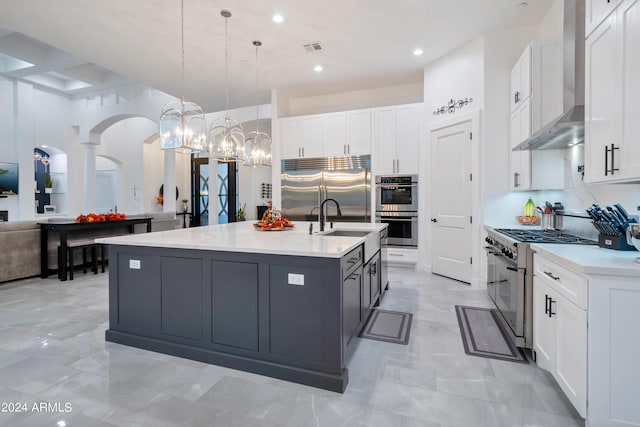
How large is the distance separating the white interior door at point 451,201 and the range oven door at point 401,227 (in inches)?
12.8

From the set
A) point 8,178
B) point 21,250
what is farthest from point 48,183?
point 21,250

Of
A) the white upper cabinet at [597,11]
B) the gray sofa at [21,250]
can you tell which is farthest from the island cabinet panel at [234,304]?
the gray sofa at [21,250]

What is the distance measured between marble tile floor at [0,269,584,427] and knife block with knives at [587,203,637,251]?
A: 98 cm

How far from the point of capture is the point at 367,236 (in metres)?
2.84

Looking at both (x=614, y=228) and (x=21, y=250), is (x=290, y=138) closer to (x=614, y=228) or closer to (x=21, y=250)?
(x=21, y=250)

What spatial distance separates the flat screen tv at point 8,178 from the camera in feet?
23.7

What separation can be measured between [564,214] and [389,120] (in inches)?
119

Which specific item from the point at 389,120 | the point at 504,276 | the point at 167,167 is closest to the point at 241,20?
the point at 389,120

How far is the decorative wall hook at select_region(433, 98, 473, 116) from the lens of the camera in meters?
4.39

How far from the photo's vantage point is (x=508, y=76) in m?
4.02

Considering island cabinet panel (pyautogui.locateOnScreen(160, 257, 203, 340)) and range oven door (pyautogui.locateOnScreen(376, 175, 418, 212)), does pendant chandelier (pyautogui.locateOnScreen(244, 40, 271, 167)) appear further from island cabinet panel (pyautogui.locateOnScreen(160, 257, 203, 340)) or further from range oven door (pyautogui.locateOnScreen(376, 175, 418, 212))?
range oven door (pyautogui.locateOnScreen(376, 175, 418, 212))

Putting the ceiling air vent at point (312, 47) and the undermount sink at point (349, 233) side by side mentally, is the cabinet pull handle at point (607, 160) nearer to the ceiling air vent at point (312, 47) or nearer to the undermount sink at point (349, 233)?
the undermount sink at point (349, 233)

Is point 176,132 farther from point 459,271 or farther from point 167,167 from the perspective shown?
point 167,167

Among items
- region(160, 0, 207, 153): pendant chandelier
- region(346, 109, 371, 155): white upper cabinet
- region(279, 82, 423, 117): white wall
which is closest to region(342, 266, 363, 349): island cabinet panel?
region(160, 0, 207, 153): pendant chandelier
